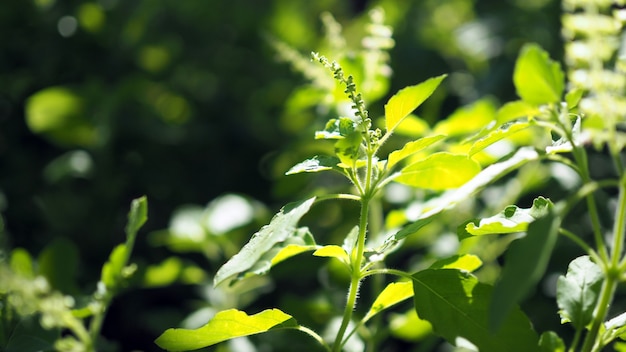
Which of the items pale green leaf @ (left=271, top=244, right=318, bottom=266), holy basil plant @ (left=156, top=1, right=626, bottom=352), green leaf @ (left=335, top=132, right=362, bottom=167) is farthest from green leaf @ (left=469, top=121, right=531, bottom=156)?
pale green leaf @ (left=271, top=244, right=318, bottom=266)

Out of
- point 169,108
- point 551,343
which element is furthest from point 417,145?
point 169,108

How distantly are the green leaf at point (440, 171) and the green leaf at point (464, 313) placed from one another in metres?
0.13

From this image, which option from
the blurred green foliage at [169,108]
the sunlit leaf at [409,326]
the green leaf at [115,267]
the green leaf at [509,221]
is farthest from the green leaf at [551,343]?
the blurred green foliage at [169,108]

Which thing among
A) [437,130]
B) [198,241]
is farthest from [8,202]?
[437,130]

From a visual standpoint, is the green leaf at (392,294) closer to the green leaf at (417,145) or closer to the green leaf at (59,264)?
the green leaf at (417,145)

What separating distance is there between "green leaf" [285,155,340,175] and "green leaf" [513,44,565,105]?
25cm

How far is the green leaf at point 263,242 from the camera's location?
72cm

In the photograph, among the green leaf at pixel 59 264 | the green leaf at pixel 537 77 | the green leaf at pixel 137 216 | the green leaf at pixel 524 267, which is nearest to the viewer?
the green leaf at pixel 524 267

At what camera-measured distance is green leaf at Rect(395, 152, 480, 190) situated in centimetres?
82

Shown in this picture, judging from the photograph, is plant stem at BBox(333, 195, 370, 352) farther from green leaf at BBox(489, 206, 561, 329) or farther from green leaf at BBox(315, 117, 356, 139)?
green leaf at BBox(489, 206, 561, 329)

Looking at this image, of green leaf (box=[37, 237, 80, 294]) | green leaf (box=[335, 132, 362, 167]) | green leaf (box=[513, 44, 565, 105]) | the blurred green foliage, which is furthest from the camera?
the blurred green foliage

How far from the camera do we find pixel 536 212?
31.9 inches

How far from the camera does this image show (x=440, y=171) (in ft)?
3.02

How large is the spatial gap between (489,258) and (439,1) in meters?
1.39
